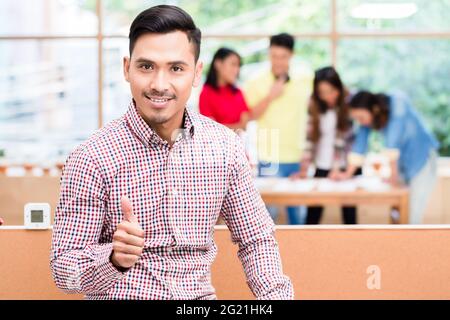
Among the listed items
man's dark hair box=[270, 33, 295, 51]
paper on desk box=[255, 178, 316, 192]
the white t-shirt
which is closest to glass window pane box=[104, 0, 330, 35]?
man's dark hair box=[270, 33, 295, 51]

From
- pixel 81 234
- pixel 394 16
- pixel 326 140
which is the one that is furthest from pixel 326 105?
pixel 81 234

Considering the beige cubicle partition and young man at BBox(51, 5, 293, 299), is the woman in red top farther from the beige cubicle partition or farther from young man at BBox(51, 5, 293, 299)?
young man at BBox(51, 5, 293, 299)

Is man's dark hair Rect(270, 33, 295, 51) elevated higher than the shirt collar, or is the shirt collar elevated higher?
man's dark hair Rect(270, 33, 295, 51)

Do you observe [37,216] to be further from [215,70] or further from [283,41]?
Answer: [283,41]

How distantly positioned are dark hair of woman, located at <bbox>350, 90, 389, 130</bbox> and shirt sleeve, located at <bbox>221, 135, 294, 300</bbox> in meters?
2.92

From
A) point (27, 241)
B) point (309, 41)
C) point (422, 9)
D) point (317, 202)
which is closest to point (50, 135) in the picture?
point (309, 41)

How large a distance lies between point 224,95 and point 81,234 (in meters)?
3.20

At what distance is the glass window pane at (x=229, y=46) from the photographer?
5.67m

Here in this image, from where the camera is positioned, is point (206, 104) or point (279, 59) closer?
point (206, 104)

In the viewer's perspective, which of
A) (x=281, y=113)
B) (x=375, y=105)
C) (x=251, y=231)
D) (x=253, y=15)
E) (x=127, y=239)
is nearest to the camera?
(x=127, y=239)

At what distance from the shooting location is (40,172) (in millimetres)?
5453

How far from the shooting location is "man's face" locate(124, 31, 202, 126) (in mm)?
1704

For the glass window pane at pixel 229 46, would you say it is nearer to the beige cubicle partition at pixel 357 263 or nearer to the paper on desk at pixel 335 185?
the paper on desk at pixel 335 185

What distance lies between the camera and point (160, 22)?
1699 mm
